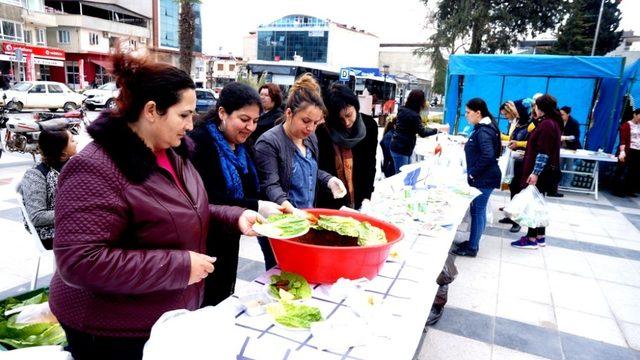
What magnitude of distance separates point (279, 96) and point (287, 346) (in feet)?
13.3

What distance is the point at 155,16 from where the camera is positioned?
44.6m

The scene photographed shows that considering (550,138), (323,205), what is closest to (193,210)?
(323,205)

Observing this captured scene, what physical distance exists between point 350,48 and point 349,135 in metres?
57.7

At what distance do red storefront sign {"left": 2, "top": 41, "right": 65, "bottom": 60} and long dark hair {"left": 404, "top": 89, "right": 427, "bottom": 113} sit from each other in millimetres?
29206

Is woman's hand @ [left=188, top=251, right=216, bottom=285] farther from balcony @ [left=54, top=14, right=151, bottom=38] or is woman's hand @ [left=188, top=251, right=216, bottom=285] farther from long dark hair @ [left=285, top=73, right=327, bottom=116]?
balcony @ [left=54, top=14, right=151, bottom=38]

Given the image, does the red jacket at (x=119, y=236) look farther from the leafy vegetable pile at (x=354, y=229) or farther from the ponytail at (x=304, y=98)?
the ponytail at (x=304, y=98)

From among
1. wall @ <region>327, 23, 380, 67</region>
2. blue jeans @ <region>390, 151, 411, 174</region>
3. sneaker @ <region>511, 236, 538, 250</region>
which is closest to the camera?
sneaker @ <region>511, 236, 538, 250</region>

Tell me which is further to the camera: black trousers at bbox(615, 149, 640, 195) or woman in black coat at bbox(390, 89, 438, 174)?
black trousers at bbox(615, 149, 640, 195)

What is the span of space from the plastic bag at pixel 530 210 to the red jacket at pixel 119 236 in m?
4.07

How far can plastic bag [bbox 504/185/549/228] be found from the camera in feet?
14.4

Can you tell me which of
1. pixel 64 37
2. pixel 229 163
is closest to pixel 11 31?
pixel 64 37

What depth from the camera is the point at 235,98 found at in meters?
1.86

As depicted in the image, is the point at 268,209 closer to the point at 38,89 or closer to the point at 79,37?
the point at 38,89

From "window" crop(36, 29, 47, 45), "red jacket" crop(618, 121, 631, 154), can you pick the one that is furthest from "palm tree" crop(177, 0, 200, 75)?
"window" crop(36, 29, 47, 45)
